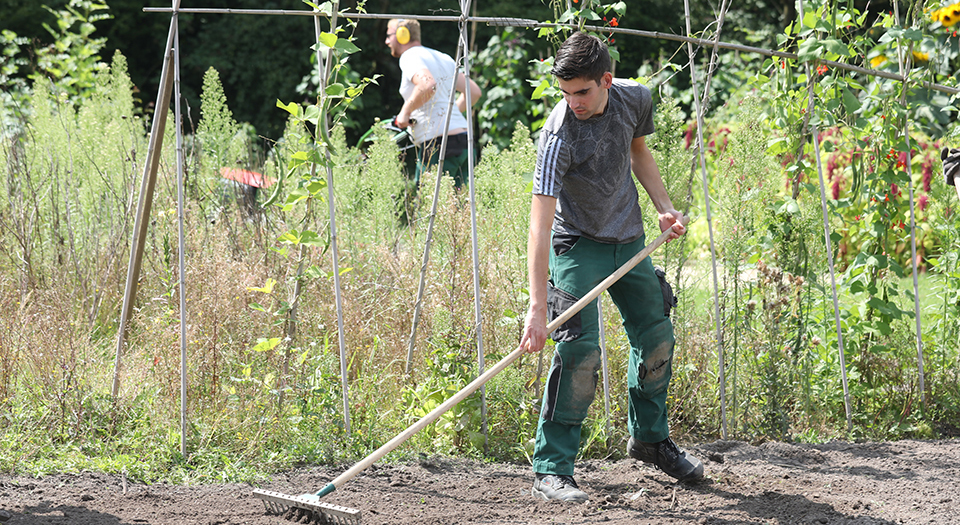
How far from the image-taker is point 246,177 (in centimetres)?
530

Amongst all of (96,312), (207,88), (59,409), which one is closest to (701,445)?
(59,409)

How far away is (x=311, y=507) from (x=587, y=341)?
3.55ft

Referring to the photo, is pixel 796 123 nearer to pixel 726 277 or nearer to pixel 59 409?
pixel 726 277

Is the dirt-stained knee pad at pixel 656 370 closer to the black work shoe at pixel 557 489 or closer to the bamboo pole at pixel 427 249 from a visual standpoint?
the black work shoe at pixel 557 489

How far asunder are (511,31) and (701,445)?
6911mm

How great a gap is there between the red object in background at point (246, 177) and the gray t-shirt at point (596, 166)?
2.79m

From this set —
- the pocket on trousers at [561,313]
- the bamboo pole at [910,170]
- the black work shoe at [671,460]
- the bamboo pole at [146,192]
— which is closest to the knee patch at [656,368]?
the black work shoe at [671,460]

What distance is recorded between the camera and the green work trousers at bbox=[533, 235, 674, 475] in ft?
9.21

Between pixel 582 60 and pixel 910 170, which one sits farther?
pixel 910 170

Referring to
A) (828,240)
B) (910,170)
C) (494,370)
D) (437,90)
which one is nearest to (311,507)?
(494,370)

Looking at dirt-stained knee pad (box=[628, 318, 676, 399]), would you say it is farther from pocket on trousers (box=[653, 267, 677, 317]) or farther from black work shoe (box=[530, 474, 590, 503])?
black work shoe (box=[530, 474, 590, 503])

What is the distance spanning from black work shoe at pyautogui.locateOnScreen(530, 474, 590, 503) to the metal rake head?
0.67m

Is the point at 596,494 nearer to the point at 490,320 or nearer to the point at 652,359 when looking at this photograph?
the point at 652,359

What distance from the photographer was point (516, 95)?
29.9 feet
